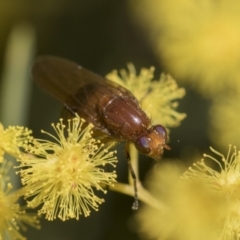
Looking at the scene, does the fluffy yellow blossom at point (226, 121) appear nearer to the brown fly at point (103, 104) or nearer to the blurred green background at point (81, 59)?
the blurred green background at point (81, 59)

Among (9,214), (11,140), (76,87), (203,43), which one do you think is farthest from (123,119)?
(203,43)

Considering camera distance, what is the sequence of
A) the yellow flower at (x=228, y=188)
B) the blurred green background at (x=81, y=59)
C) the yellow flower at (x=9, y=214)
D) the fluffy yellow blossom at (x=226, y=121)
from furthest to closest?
1. the blurred green background at (x=81, y=59)
2. the fluffy yellow blossom at (x=226, y=121)
3. the yellow flower at (x=9, y=214)
4. the yellow flower at (x=228, y=188)

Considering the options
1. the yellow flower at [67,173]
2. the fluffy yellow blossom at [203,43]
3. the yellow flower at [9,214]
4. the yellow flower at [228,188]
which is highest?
the fluffy yellow blossom at [203,43]

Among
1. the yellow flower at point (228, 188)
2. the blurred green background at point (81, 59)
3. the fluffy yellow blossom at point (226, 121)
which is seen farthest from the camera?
the blurred green background at point (81, 59)

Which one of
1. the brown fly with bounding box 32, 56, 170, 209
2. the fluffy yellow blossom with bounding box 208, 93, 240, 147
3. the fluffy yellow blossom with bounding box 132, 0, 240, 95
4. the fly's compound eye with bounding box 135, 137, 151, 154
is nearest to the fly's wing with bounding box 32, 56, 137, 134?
the brown fly with bounding box 32, 56, 170, 209

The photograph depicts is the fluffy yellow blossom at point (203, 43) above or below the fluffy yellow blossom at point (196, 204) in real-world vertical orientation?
above

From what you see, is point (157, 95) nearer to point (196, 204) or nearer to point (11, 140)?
point (196, 204)

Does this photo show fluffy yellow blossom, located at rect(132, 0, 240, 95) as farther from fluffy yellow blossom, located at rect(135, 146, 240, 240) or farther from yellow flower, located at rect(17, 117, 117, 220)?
yellow flower, located at rect(17, 117, 117, 220)

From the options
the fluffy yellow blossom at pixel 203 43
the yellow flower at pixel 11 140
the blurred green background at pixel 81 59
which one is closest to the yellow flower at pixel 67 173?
the yellow flower at pixel 11 140
